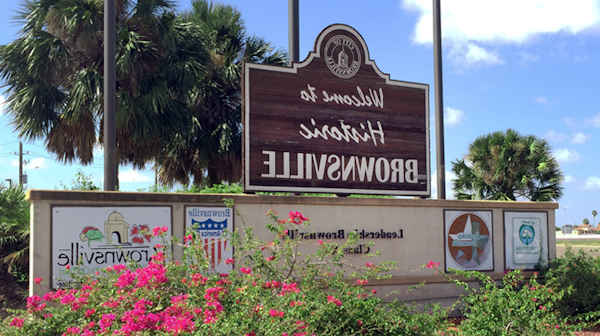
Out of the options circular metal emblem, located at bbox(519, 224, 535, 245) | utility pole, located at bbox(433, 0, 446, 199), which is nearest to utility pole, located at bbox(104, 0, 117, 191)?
utility pole, located at bbox(433, 0, 446, 199)

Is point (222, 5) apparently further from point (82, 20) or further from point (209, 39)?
point (82, 20)

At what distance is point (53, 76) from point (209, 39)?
5.62m

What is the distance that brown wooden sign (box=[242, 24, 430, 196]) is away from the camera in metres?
10.3

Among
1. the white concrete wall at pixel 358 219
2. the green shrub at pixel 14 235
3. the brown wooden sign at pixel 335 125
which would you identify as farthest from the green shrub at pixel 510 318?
the green shrub at pixel 14 235

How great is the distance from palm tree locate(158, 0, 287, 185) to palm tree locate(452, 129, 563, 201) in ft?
24.1

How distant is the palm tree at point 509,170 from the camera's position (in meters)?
20.1

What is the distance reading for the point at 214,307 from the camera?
5.98 meters

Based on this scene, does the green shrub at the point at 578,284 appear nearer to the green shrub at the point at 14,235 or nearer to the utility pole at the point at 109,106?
the utility pole at the point at 109,106

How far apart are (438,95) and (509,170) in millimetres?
6711

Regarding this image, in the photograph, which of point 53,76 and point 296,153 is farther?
point 53,76

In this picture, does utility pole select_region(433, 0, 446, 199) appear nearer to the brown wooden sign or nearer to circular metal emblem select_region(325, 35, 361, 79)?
the brown wooden sign

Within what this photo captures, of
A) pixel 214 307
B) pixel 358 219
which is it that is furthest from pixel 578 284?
pixel 214 307

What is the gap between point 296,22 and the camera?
42.7 feet

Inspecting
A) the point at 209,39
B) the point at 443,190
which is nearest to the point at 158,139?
the point at 209,39
